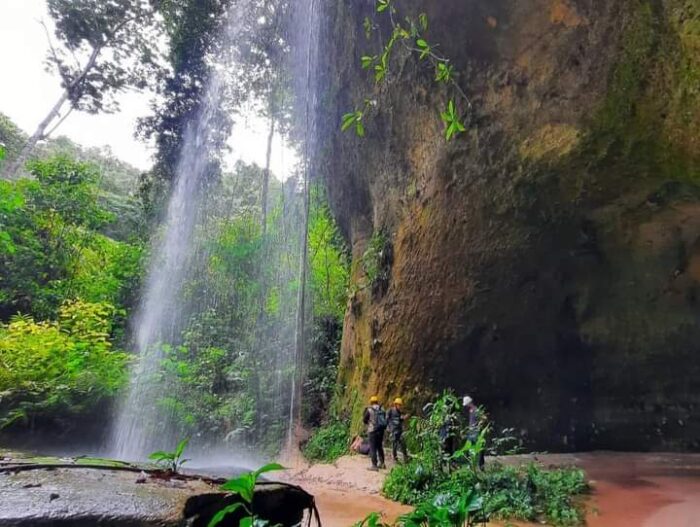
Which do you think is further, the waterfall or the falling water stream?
the waterfall

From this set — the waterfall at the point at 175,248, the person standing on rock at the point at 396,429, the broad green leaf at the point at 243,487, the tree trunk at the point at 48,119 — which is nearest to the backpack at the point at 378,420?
the person standing on rock at the point at 396,429

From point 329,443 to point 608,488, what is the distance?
5.28 meters

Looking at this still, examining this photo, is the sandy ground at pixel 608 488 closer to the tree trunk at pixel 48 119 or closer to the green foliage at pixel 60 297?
the green foliage at pixel 60 297

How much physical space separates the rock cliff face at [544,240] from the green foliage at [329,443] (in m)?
0.50

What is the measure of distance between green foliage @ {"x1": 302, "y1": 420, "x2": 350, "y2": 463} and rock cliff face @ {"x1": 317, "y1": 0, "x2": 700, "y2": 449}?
50 centimetres

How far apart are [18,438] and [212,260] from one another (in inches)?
345

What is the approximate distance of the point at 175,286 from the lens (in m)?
16.5

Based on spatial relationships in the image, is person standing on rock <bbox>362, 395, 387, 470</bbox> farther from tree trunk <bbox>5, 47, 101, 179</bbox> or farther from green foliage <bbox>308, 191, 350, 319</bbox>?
tree trunk <bbox>5, 47, 101, 179</bbox>

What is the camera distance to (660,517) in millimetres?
4719

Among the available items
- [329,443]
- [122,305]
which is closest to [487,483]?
[329,443]

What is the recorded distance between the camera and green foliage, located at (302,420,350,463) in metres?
9.37

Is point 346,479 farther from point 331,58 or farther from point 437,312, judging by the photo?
point 331,58

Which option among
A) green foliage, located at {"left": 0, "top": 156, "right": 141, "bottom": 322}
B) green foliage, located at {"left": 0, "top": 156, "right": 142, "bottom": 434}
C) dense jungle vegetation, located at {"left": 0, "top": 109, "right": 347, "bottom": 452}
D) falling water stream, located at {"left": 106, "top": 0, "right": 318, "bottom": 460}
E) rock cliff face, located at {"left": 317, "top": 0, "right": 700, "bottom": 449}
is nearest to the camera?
rock cliff face, located at {"left": 317, "top": 0, "right": 700, "bottom": 449}

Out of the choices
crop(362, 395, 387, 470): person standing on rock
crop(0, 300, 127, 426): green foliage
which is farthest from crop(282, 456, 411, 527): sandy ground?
crop(0, 300, 127, 426): green foliage
